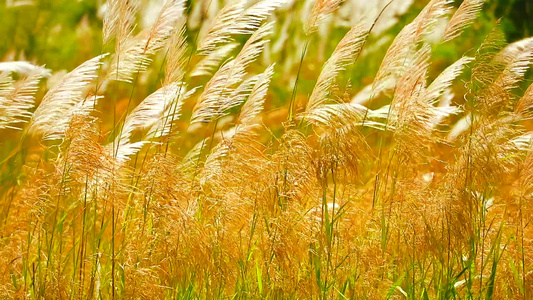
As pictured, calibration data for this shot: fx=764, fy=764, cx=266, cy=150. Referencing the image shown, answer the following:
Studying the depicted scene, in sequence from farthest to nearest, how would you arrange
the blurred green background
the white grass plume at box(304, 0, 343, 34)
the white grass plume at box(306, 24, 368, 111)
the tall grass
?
1. the blurred green background
2. the white grass plume at box(304, 0, 343, 34)
3. the white grass plume at box(306, 24, 368, 111)
4. the tall grass

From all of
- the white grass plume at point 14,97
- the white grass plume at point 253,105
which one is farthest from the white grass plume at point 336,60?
the white grass plume at point 14,97

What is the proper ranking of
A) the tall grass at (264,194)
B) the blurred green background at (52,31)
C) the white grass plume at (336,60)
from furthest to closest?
the blurred green background at (52,31) → the white grass plume at (336,60) → the tall grass at (264,194)

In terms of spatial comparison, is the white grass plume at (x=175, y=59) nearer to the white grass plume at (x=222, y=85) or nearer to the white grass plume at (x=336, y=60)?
the white grass plume at (x=222, y=85)

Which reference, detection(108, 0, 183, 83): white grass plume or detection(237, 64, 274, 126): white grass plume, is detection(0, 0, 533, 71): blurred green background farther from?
detection(237, 64, 274, 126): white grass plume

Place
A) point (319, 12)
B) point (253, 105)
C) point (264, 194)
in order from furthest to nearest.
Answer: point (319, 12) < point (253, 105) < point (264, 194)

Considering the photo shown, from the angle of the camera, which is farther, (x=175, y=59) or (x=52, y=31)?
(x=52, y=31)

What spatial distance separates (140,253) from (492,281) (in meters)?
0.99

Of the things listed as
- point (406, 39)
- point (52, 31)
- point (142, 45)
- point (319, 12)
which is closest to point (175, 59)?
point (142, 45)

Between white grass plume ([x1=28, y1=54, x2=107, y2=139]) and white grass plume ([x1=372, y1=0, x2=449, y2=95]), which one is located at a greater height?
white grass plume ([x1=372, y1=0, x2=449, y2=95])

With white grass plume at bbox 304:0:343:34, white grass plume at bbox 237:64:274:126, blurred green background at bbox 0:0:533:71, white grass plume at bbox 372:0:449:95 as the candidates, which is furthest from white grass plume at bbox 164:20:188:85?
blurred green background at bbox 0:0:533:71

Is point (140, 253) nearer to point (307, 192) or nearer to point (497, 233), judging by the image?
point (307, 192)

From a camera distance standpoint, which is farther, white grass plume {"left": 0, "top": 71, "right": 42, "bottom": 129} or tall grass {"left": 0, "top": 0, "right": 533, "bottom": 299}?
white grass plume {"left": 0, "top": 71, "right": 42, "bottom": 129}

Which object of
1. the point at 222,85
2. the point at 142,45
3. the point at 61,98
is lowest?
the point at 61,98

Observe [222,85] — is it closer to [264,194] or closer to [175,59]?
[175,59]
